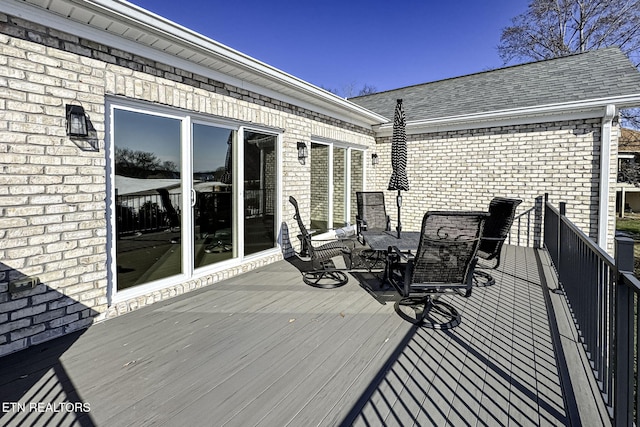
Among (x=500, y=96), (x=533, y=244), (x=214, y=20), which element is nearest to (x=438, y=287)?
(x=533, y=244)

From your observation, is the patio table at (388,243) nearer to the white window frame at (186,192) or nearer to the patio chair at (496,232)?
the patio chair at (496,232)

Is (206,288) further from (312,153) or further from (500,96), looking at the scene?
(500,96)

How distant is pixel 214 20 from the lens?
10.5 meters

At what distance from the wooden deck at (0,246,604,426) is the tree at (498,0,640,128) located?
14.9 metres

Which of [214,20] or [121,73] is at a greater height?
[214,20]

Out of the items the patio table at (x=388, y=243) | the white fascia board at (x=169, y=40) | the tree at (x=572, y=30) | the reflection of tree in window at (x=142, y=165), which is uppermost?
the tree at (x=572, y=30)

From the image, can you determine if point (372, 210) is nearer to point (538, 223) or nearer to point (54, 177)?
point (538, 223)

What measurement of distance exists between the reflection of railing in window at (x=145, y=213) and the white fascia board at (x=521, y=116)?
232 inches

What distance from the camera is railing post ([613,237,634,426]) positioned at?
155 centimetres

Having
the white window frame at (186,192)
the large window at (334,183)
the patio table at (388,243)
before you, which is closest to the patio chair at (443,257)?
the patio table at (388,243)

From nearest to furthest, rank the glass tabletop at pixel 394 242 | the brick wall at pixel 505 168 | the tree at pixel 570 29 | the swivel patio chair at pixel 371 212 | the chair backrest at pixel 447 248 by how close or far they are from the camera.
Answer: the chair backrest at pixel 447 248 < the glass tabletop at pixel 394 242 < the brick wall at pixel 505 168 < the swivel patio chair at pixel 371 212 < the tree at pixel 570 29

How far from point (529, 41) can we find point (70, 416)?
65.7 feet

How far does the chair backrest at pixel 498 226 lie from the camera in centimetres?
427

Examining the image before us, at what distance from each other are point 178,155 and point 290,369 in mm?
2818
